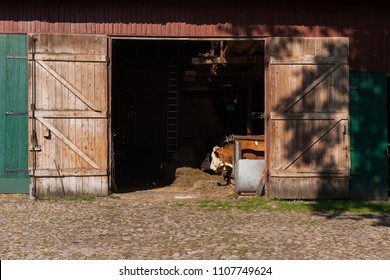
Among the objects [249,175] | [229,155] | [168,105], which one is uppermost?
[168,105]

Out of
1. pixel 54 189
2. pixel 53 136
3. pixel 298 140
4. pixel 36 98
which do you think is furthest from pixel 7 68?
pixel 298 140

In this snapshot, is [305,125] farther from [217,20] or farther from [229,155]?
[229,155]

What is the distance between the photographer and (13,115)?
11.6 m

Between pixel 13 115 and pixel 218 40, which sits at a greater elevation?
pixel 218 40

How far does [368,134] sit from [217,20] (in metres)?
4.49

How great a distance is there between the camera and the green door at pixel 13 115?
11594 millimetres

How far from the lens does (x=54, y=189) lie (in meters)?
11.5

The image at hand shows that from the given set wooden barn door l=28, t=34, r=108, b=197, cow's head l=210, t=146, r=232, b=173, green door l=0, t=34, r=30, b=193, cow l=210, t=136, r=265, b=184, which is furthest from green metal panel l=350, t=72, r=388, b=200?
green door l=0, t=34, r=30, b=193

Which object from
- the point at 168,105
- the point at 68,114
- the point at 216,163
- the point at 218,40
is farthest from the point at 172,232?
the point at 168,105

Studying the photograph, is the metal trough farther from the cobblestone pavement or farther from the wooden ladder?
the wooden ladder

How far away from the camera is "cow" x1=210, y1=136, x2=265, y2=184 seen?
13.4 metres

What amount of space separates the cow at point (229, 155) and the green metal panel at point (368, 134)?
2468 millimetres

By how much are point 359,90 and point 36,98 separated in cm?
755

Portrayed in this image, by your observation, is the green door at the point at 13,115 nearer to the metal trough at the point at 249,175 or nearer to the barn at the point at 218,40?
the barn at the point at 218,40
